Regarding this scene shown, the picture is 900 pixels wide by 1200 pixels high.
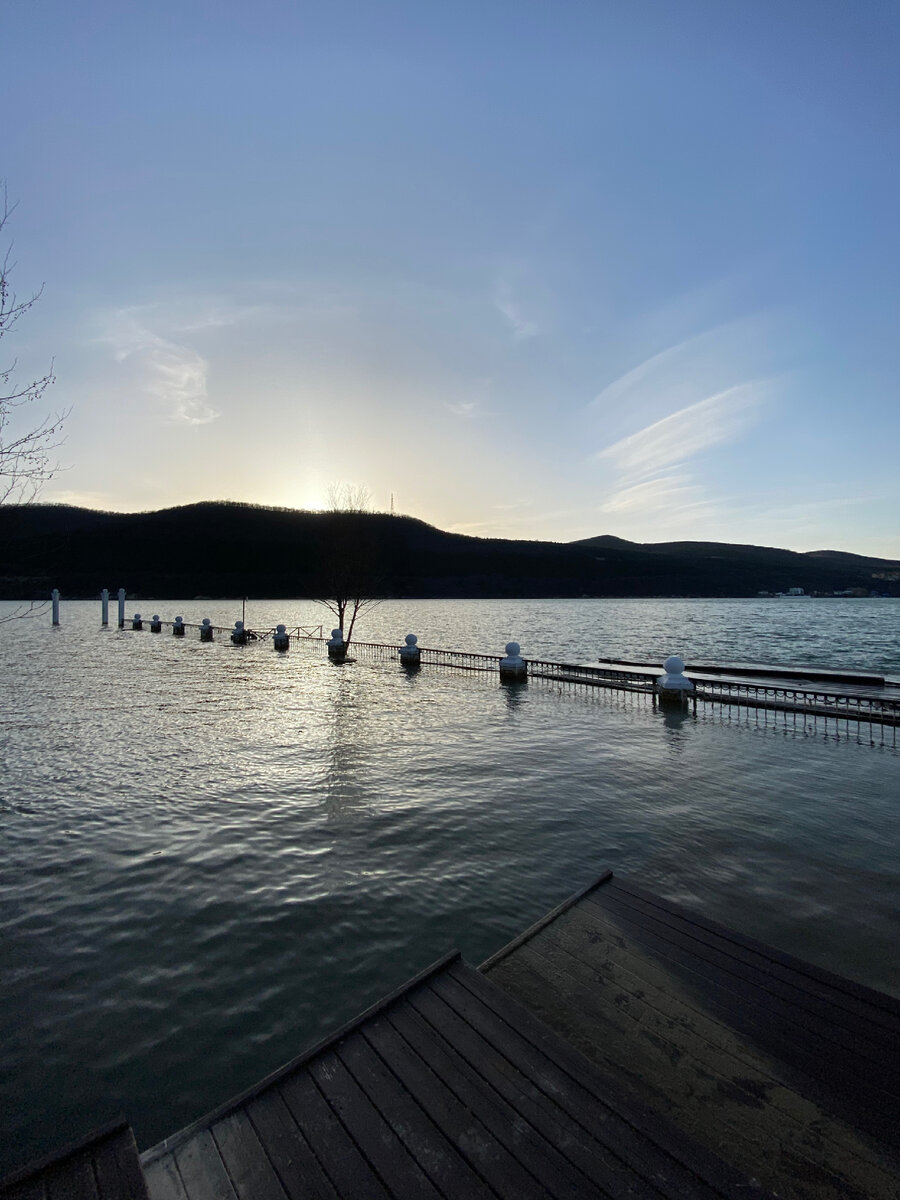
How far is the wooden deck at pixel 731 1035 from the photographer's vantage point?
112 inches

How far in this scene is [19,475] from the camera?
790cm

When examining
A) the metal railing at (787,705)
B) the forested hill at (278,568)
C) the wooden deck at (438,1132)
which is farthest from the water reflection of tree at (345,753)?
the forested hill at (278,568)

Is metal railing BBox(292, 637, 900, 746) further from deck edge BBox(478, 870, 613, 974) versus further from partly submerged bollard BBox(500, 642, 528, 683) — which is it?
deck edge BBox(478, 870, 613, 974)

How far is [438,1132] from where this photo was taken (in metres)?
2.73

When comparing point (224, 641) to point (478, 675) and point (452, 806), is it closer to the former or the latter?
point (478, 675)

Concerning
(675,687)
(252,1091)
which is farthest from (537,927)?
(675,687)

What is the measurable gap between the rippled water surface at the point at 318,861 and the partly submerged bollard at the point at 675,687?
168cm

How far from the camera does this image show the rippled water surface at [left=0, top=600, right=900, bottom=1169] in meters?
4.30

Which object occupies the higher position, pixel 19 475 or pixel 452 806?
pixel 19 475

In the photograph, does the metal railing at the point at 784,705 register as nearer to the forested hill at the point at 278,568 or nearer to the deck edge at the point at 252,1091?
the deck edge at the point at 252,1091

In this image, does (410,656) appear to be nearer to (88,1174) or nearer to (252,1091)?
(252,1091)

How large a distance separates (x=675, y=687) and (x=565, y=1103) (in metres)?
16.1

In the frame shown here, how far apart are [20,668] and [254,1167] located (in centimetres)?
3250

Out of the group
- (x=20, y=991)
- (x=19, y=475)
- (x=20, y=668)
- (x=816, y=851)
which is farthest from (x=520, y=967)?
(x=20, y=668)
